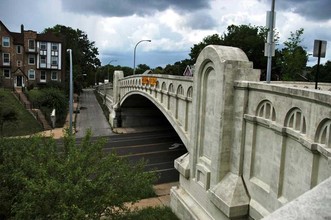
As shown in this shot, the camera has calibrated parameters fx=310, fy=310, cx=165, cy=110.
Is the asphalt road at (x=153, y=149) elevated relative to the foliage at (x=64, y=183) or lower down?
lower down

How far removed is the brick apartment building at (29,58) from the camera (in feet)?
187

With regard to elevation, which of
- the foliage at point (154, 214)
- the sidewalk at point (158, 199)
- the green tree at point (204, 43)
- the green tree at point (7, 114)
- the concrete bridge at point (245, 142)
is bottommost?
the sidewalk at point (158, 199)

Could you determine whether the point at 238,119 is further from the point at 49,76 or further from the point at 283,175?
the point at 49,76

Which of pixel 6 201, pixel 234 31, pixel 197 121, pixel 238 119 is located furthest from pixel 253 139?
pixel 234 31

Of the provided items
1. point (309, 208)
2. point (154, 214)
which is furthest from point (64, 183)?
point (309, 208)

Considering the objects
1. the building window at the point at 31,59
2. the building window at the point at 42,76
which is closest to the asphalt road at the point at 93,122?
the building window at the point at 42,76

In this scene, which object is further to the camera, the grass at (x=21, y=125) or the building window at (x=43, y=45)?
the building window at (x=43, y=45)

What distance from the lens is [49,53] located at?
6047 cm

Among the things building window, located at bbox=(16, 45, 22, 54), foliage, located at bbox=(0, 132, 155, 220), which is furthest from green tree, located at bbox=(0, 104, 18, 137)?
building window, located at bbox=(16, 45, 22, 54)

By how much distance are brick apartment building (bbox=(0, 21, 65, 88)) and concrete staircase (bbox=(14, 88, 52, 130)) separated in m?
6.47

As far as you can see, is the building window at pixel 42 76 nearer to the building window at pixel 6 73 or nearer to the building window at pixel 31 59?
the building window at pixel 31 59

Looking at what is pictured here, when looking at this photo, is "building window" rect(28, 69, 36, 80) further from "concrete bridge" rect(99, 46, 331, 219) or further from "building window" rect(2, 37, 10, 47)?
"concrete bridge" rect(99, 46, 331, 219)

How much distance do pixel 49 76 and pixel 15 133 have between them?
94.2ft

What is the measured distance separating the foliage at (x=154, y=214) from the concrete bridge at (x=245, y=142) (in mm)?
399
